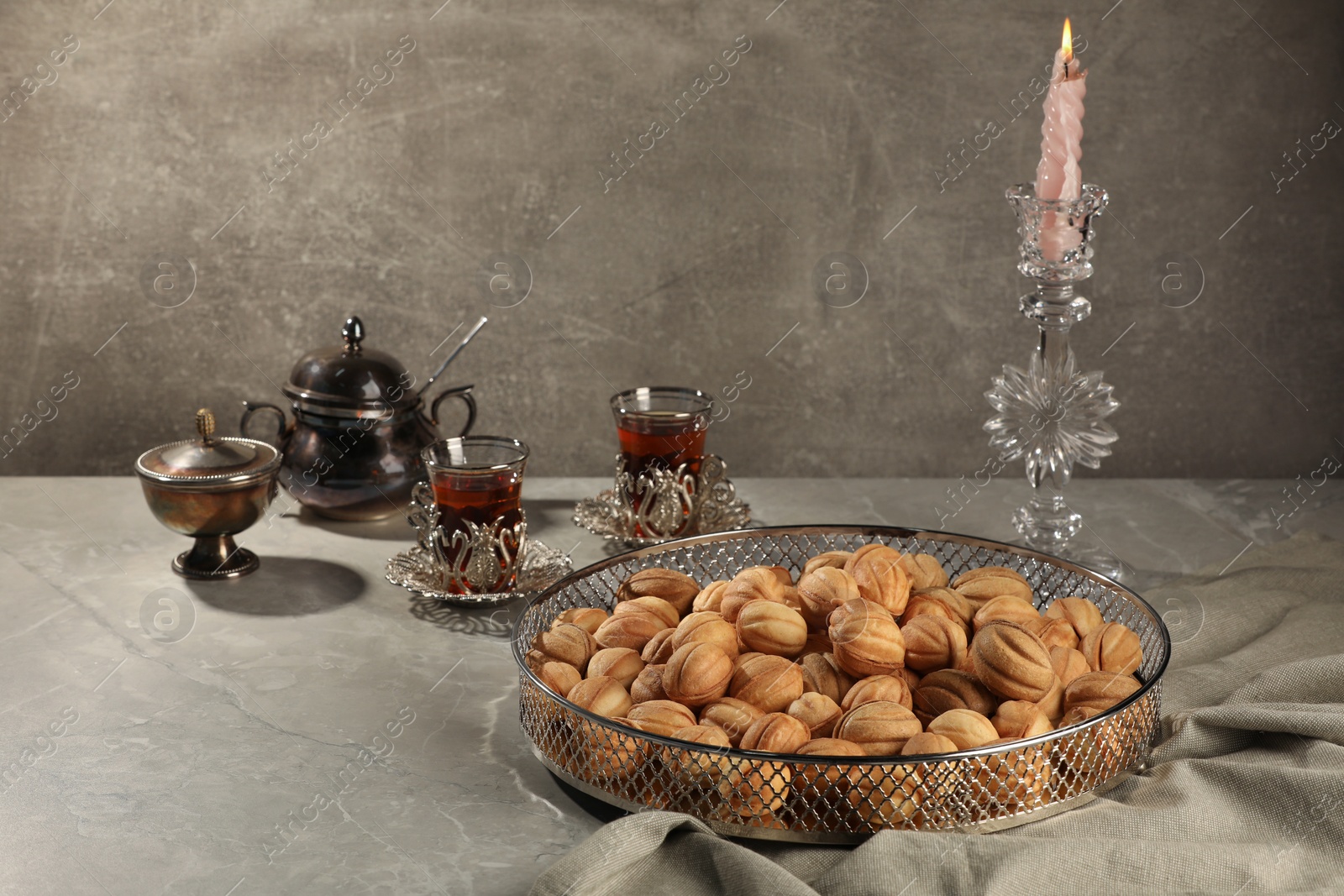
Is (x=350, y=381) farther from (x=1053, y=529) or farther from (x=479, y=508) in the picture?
(x=1053, y=529)

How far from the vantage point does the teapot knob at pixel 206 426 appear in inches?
50.0

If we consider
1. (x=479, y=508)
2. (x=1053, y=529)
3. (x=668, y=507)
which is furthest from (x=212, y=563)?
(x=1053, y=529)

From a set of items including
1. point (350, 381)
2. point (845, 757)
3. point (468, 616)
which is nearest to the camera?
point (845, 757)

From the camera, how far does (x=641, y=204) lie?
1.78 meters

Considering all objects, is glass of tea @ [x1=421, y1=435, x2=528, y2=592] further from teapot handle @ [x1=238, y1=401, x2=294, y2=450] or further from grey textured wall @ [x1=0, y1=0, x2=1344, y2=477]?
grey textured wall @ [x1=0, y1=0, x2=1344, y2=477]

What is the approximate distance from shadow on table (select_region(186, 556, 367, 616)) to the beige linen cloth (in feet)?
2.00

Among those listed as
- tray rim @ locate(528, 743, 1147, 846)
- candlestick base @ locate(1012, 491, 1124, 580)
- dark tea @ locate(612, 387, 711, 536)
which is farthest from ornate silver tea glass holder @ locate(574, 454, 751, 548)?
tray rim @ locate(528, 743, 1147, 846)

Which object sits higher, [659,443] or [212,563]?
[659,443]

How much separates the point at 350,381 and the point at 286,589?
27cm

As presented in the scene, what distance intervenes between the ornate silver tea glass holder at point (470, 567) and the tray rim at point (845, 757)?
0.54 feet

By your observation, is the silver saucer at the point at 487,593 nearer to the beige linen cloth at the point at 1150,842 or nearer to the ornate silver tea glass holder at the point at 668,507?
the ornate silver tea glass holder at the point at 668,507

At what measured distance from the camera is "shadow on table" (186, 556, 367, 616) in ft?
4.05

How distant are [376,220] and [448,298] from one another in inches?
5.9

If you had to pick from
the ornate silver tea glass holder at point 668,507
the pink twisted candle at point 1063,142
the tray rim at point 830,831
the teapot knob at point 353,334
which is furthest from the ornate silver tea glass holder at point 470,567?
the pink twisted candle at point 1063,142
